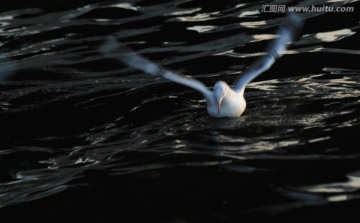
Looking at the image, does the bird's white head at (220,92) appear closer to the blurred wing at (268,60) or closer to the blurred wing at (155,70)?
the blurred wing at (155,70)

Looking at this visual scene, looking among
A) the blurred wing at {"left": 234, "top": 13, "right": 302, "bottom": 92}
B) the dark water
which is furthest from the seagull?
the dark water

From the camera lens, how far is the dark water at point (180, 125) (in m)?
9.81

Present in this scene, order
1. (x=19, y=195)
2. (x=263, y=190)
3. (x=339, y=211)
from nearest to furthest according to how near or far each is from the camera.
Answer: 1. (x=339, y=211)
2. (x=263, y=190)
3. (x=19, y=195)

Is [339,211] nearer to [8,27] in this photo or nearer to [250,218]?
[250,218]

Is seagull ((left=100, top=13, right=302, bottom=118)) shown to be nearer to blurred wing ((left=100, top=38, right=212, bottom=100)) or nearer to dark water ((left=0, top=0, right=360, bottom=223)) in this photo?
blurred wing ((left=100, top=38, right=212, bottom=100))

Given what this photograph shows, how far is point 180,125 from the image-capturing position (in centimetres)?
1260

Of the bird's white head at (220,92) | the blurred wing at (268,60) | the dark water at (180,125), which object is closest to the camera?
the dark water at (180,125)

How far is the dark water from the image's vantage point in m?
9.81

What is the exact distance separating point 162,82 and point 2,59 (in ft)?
17.3

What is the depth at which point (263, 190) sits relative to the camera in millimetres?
9766

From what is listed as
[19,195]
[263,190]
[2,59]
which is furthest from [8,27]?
[263,190]

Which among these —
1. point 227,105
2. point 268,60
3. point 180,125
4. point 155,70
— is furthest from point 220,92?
point 268,60

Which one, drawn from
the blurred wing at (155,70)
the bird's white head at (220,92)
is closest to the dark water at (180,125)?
the bird's white head at (220,92)

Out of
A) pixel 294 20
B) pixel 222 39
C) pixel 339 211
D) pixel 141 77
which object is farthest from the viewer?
pixel 222 39
